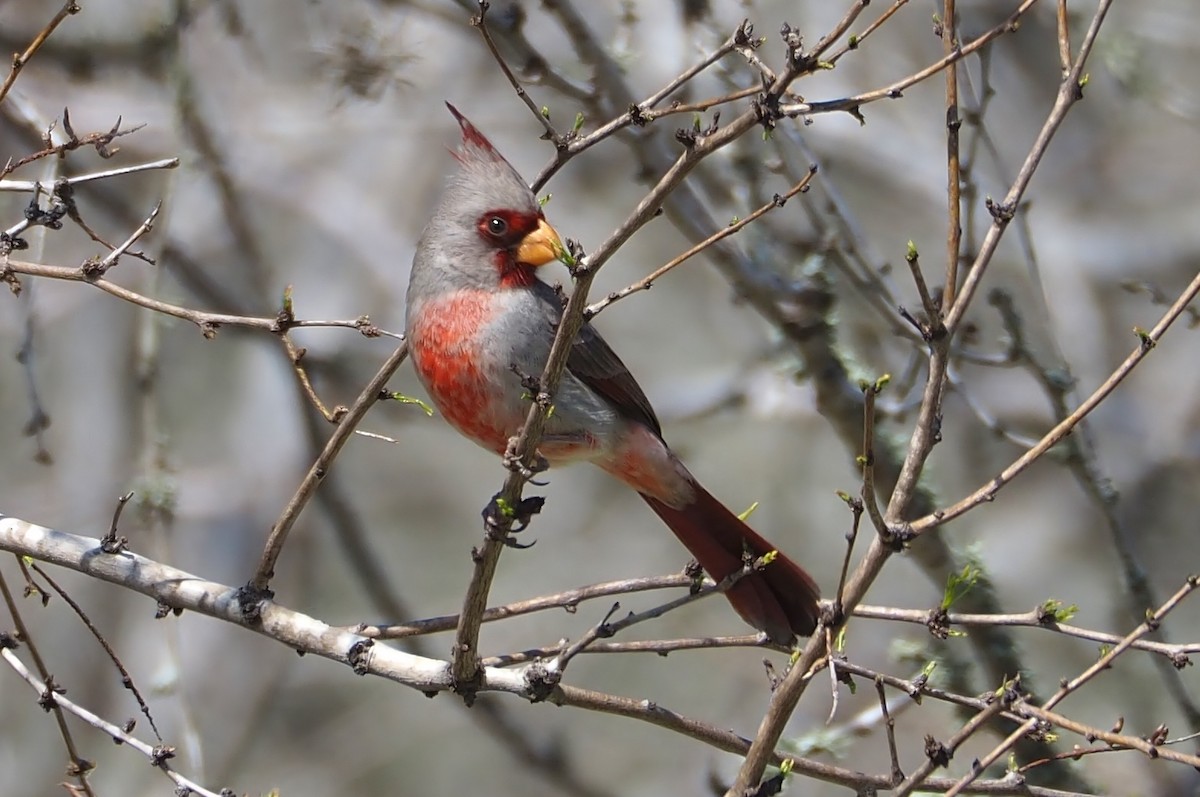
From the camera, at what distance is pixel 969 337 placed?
4.55 metres

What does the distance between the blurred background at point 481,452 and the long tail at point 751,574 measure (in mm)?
1821

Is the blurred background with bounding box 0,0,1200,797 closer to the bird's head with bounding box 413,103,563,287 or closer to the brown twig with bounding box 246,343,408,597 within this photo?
the bird's head with bounding box 413,103,563,287

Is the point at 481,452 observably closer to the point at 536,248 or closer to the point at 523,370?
the point at 536,248

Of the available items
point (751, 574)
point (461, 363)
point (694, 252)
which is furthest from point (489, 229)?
point (694, 252)

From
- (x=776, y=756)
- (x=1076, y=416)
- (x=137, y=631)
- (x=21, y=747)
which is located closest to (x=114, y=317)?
(x=137, y=631)

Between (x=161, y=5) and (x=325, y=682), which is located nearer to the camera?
(x=161, y=5)

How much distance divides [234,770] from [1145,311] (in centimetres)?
594

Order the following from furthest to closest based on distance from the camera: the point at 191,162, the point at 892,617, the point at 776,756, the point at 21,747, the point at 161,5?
the point at 21,747, the point at 161,5, the point at 191,162, the point at 776,756, the point at 892,617

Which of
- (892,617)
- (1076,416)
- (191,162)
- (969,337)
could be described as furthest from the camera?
(191,162)

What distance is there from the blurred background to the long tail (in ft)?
5.97

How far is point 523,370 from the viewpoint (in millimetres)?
3301

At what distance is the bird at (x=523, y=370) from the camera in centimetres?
338

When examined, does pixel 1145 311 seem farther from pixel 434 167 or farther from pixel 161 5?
pixel 161 5

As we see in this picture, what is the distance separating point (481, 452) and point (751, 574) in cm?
590
